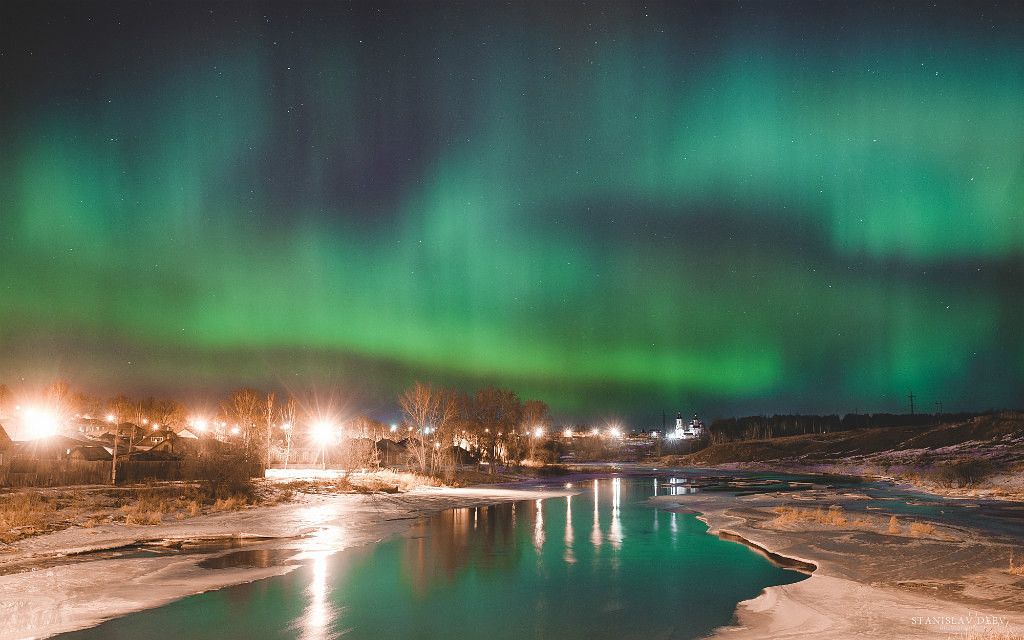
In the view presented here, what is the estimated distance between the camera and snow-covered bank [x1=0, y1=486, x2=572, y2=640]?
16.3 meters

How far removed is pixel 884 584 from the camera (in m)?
18.9

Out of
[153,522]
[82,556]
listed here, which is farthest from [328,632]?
[153,522]

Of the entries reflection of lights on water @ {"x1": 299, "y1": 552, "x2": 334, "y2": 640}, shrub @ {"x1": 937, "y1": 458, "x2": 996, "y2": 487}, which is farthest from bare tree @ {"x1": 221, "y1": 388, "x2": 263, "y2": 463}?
shrub @ {"x1": 937, "y1": 458, "x2": 996, "y2": 487}

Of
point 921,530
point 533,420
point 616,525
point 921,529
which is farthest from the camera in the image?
point 533,420

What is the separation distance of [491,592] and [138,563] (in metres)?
11.8

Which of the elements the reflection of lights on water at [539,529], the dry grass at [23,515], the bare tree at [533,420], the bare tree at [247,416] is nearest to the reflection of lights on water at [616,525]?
the reflection of lights on water at [539,529]

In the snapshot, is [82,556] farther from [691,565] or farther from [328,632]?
[691,565]

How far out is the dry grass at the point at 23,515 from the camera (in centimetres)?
2542

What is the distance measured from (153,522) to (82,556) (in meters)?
7.76

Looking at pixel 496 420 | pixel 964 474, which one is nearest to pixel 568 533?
pixel 964 474

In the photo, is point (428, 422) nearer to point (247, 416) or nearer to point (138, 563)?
point (247, 416)

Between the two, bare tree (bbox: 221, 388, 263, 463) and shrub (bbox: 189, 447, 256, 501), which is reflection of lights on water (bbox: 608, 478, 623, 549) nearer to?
shrub (bbox: 189, 447, 256, 501)

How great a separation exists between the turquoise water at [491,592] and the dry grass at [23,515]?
11.6 metres

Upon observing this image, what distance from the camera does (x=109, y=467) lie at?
4447 centimetres
